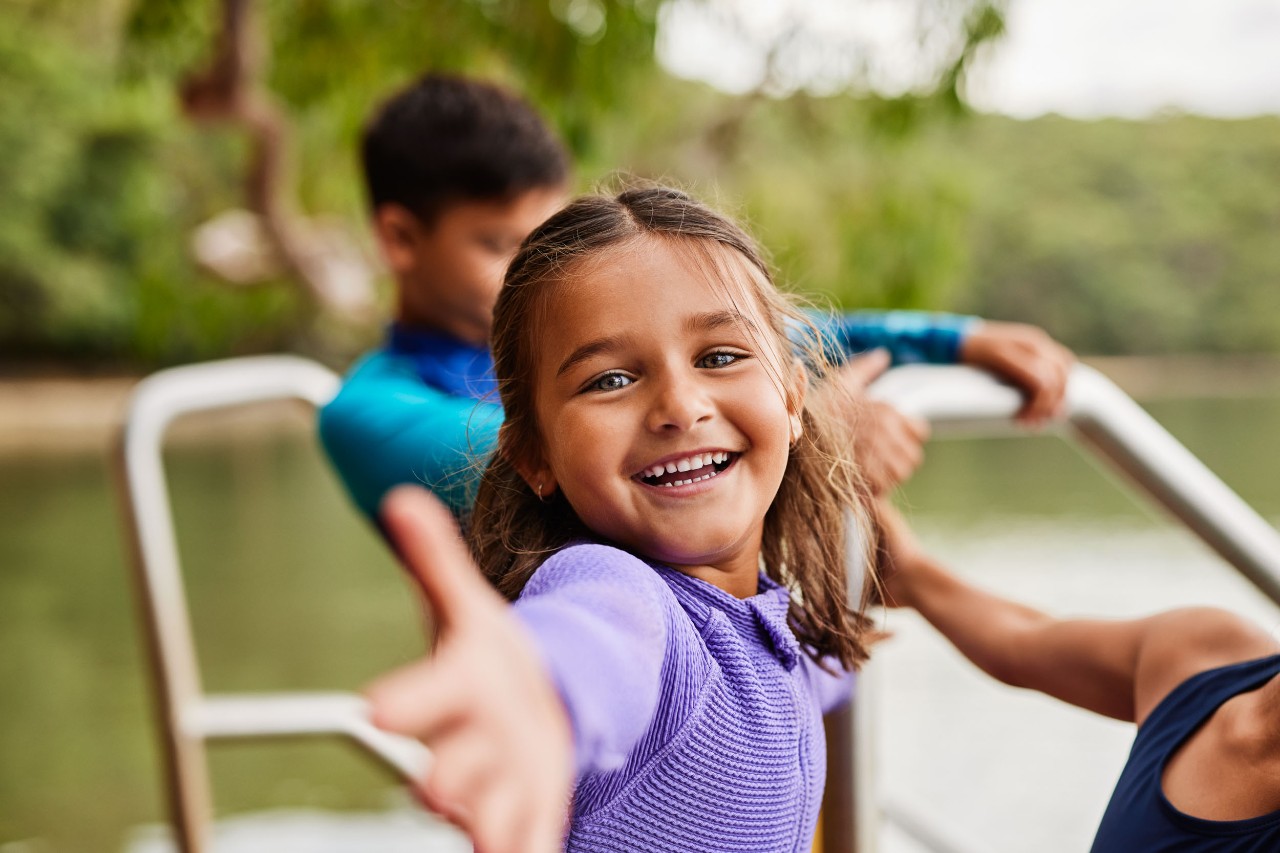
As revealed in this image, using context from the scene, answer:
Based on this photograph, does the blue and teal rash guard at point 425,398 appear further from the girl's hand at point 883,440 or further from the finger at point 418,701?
the finger at point 418,701

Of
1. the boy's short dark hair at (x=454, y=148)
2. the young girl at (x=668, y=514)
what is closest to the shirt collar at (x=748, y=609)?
the young girl at (x=668, y=514)

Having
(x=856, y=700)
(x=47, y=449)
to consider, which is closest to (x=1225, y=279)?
(x=47, y=449)

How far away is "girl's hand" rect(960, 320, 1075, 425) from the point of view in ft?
3.64

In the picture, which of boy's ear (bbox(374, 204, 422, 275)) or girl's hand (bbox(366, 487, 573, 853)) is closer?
girl's hand (bbox(366, 487, 573, 853))

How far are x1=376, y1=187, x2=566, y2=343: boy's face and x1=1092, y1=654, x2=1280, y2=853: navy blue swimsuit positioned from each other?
0.85 meters

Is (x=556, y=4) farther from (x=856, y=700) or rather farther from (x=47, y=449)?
(x=47, y=449)

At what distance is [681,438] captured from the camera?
70 cm


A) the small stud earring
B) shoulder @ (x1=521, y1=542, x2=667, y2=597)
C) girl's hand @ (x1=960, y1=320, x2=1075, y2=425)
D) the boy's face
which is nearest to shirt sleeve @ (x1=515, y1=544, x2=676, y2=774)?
shoulder @ (x1=521, y1=542, x2=667, y2=597)

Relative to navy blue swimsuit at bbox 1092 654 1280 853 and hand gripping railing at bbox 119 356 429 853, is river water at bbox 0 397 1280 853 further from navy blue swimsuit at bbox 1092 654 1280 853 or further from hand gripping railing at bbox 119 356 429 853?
hand gripping railing at bbox 119 356 429 853

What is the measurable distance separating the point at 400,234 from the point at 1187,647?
102cm

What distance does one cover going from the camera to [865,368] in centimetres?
116

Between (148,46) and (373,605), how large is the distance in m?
5.04

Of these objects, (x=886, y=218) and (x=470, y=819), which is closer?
(x=470, y=819)

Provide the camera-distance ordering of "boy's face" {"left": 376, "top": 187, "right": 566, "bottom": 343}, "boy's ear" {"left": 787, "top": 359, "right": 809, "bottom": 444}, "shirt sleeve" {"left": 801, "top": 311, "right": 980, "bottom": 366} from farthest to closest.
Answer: "boy's face" {"left": 376, "top": 187, "right": 566, "bottom": 343} < "shirt sleeve" {"left": 801, "top": 311, "right": 980, "bottom": 366} < "boy's ear" {"left": 787, "top": 359, "right": 809, "bottom": 444}
